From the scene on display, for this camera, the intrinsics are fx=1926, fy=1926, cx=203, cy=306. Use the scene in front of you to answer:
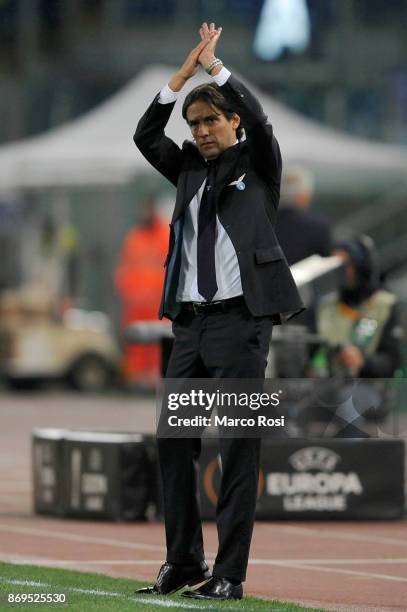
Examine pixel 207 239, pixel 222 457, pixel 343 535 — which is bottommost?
pixel 343 535

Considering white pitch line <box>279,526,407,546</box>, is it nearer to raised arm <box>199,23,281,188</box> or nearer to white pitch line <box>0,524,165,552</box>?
white pitch line <box>0,524,165,552</box>

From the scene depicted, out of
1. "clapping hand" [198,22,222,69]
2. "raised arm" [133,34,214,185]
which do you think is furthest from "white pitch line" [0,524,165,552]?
"clapping hand" [198,22,222,69]

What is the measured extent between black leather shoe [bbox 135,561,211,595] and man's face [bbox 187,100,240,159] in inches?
59.3

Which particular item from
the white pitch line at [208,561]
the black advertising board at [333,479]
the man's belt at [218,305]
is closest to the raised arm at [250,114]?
the man's belt at [218,305]

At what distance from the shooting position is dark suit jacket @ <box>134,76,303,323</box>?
691cm

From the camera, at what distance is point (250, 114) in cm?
687

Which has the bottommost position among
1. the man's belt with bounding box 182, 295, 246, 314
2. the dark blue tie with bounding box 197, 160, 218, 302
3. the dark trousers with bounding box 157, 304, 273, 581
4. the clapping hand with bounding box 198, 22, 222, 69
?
the dark trousers with bounding box 157, 304, 273, 581

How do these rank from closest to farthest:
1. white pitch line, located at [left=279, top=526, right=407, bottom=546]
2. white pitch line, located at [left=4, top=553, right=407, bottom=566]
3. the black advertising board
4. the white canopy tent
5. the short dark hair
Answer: the short dark hair → white pitch line, located at [left=4, top=553, right=407, bottom=566] → white pitch line, located at [left=279, top=526, right=407, bottom=546] → the black advertising board → the white canopy tent

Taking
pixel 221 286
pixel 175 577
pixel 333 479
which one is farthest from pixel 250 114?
pixel 333 479

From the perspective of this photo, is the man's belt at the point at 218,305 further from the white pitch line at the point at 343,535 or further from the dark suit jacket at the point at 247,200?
the white pitch line at the point at 343,535

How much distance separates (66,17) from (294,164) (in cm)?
1204

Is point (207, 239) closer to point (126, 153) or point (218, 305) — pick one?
point (218, 305)

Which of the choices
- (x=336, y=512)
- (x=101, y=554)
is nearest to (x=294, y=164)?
(x=336, y=512)

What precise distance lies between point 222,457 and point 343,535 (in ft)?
9.63
